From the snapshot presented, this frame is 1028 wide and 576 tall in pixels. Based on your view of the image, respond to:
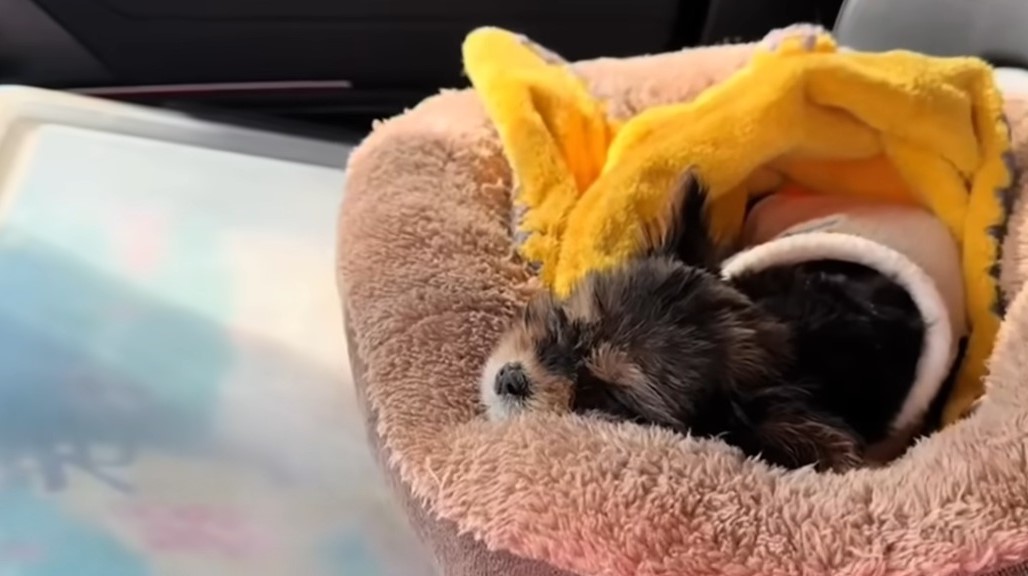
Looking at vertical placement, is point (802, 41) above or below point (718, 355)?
above

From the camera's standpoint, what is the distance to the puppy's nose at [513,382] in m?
1.24

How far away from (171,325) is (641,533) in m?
0.81

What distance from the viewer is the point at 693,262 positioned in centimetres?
140

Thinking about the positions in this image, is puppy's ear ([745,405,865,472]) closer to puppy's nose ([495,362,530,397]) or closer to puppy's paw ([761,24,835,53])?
puppy's nose ([495,362,530,397])

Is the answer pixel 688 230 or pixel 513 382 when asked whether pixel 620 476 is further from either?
pixel 688 230

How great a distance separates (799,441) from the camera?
48.8 inches

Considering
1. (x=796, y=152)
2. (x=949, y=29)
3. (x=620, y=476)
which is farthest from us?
(x=949, y=29)

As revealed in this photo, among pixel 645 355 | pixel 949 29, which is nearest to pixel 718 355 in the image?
pixel 645 355

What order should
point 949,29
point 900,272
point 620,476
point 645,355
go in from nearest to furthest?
point 620,476
point 645,355
point 900,272
point 949,29

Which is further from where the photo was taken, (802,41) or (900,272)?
(802,41)

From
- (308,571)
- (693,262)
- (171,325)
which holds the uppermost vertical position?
(693,262)

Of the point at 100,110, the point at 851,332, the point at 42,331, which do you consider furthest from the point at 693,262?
the point at 100,110

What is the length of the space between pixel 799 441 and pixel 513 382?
0.87 ft

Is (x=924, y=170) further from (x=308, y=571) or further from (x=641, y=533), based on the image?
(x=308, y=571)
